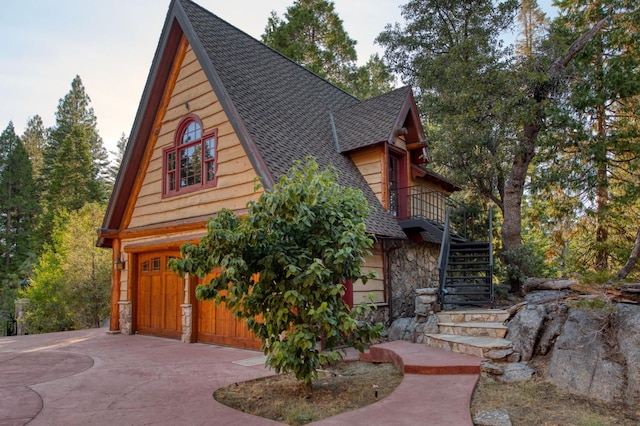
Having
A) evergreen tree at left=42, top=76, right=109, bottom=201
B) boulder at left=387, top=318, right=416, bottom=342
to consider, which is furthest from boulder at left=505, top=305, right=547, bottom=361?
evergreen tree at left=42, top=76, right=109, bottom=201

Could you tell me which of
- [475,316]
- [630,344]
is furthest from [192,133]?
[630,344]

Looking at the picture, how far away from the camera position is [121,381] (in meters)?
6.13

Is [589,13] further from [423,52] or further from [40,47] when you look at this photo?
[40,47]

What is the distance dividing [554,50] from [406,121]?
424cm

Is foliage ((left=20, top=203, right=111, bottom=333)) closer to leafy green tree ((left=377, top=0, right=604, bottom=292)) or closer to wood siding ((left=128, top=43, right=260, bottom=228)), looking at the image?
wood siding ((left=128, top=43, right=260, bottom=228))

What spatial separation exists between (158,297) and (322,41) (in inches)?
667

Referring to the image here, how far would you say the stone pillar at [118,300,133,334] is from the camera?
1142 centimetres

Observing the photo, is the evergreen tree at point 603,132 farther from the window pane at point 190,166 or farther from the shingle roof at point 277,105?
the window pane at point 190,166

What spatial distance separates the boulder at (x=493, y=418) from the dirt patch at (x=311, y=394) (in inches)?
50.6

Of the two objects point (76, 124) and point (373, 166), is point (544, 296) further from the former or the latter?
point (76, 124)

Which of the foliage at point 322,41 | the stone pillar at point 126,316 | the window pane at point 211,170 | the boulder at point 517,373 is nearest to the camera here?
the boulder at point 517,373

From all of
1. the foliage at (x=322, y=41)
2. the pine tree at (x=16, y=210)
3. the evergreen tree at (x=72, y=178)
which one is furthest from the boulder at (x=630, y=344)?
the pine tree at (x=16, y=210)

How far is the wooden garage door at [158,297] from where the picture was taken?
10.4 meters

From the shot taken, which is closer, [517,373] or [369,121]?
[517,373]
